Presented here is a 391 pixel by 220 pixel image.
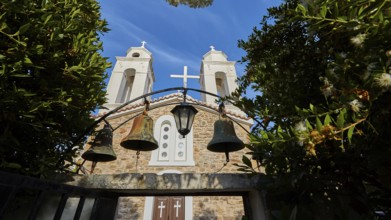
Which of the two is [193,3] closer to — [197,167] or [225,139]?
[225,139]

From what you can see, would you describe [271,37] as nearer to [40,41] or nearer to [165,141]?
[40,41]

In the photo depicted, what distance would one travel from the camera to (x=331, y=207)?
1488mm

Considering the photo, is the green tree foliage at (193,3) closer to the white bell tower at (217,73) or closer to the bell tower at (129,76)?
the bell tower at (129,76)

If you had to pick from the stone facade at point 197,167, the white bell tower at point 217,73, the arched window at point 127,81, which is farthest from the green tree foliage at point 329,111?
the arched window at point 127,81

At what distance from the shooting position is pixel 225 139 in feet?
9.22

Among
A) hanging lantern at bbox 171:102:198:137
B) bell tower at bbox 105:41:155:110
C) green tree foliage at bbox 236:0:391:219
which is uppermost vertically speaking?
bell tower at bbox 105:41:155:110

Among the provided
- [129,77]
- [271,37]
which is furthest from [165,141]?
[271,37]

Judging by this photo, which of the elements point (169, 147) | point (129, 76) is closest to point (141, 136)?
point (169, 147)

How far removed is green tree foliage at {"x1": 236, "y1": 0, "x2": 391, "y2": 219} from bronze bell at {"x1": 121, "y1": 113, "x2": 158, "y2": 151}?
1.33 meters

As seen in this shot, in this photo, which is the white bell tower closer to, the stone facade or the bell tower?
the stone facade

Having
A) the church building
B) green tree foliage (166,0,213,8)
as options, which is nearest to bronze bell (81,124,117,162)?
green tree foliage (166,0,213,8)

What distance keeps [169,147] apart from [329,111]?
30.5 ft

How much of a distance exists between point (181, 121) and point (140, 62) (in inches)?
528

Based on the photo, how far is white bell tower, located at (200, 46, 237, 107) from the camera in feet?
45.4
